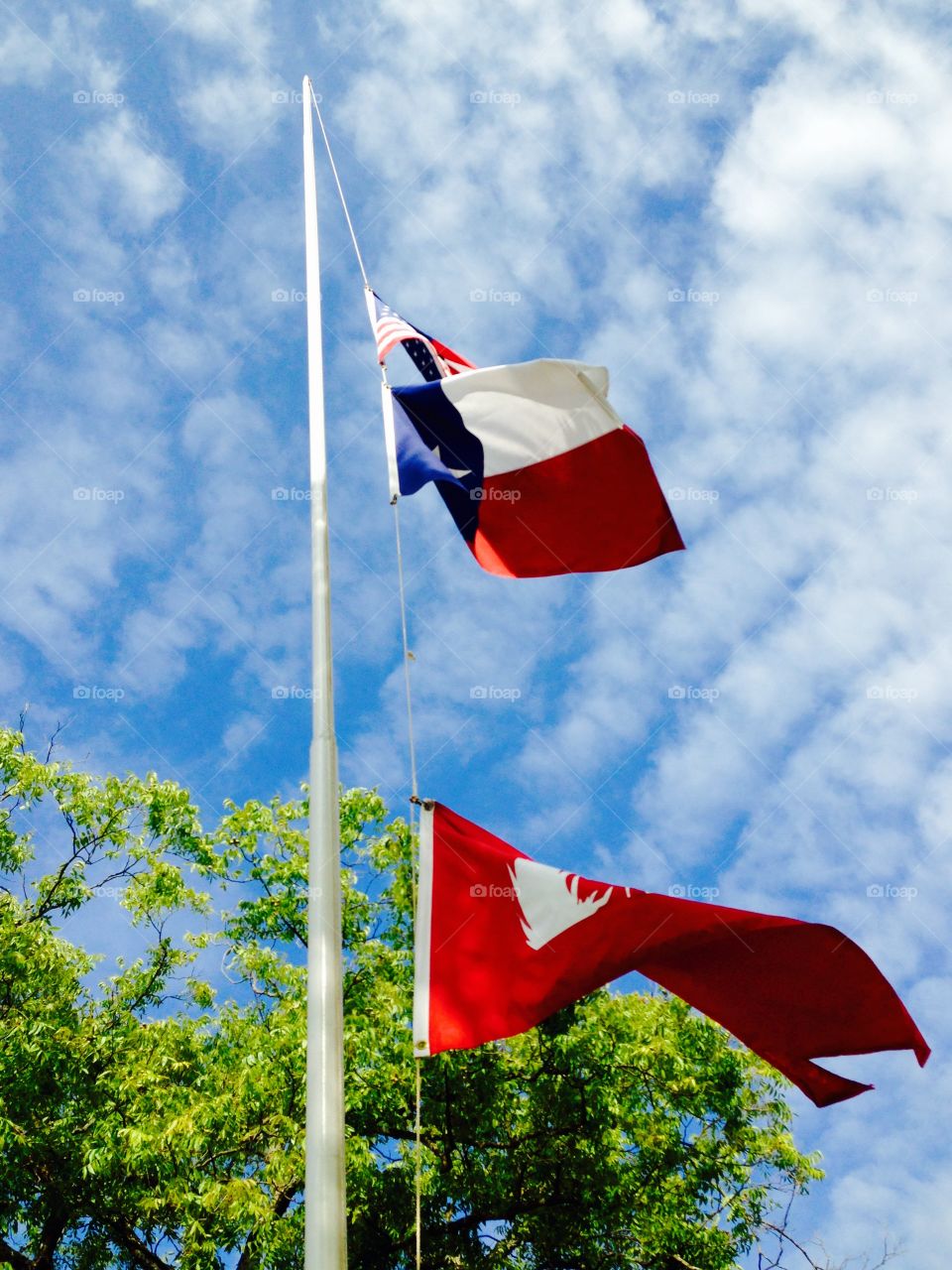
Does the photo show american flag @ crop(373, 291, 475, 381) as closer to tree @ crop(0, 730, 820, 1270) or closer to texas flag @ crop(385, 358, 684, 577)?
texas flag @ crop(385, 358, 684, 577)

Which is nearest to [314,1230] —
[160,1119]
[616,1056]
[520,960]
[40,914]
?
[520,960]

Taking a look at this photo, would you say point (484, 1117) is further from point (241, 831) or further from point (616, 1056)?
point (241, 831)

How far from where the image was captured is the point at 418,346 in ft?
30.6

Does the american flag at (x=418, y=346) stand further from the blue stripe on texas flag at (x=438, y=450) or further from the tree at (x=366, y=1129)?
the tree at (x=366, y=1129)

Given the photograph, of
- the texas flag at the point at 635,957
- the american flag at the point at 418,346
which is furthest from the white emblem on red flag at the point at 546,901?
A: the american flag at the point at 418,346

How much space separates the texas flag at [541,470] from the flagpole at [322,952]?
63.4 inches

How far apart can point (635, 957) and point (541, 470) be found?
3.91 metres

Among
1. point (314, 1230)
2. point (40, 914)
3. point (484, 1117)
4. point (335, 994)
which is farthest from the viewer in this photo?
point (40, 914)

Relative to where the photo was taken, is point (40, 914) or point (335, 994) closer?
point (335, 994)

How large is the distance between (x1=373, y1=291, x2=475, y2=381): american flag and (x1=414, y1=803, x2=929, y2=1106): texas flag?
369 cm

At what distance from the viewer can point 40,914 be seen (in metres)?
13.8

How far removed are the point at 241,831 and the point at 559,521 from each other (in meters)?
8.34

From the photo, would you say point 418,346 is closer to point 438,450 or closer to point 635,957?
point 438,450

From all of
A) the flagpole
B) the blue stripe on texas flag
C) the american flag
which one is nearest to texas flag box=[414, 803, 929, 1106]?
the flagpole
